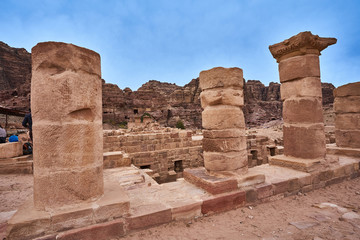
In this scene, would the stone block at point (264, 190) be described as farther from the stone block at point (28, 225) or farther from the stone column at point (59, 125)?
the stone block at point (28, 225)

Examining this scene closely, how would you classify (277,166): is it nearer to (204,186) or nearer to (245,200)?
(245,200)

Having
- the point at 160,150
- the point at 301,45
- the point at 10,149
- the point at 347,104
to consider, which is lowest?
the point at 160,150

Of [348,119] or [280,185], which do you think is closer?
[280,185]

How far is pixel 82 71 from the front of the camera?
99.7 inches

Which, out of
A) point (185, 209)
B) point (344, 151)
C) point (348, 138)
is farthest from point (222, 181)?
point (348, 138)

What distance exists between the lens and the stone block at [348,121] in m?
6.08

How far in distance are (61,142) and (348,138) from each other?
815cm

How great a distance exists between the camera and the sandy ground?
2.65 metres

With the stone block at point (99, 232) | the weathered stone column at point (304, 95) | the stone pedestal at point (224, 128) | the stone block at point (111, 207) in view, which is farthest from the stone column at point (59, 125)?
the weathered stone column at point (304, 95)

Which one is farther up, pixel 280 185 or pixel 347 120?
pixel 347 120

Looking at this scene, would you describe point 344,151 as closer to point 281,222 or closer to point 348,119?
point 348,119

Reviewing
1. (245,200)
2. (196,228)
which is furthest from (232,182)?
(196,228)

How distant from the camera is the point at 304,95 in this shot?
4.79m

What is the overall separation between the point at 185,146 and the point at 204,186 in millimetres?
6555
